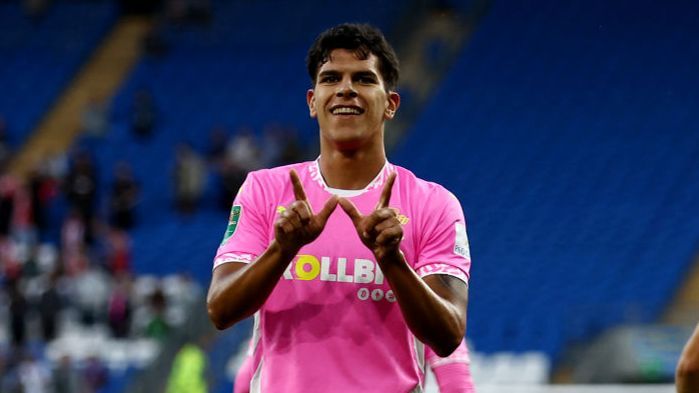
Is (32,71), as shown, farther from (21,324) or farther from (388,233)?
(388,233)

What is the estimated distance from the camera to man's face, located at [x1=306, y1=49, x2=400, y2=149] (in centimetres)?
432

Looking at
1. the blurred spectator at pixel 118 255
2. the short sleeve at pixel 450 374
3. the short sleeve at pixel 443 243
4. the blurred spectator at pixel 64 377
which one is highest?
the blurred spectator at pixel 118 255

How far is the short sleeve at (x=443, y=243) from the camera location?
431 centimetres

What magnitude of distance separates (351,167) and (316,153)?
16498mm

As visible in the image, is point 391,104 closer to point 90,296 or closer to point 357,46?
point 357,46

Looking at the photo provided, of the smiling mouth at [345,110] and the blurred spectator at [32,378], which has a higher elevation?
the smiling mouth at [345,110]

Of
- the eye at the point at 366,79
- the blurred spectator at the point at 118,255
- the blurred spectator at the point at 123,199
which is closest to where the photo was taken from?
the eye at the point at 366,79

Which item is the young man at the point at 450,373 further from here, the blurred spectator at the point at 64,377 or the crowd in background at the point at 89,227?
the crowd in background at the point at 89,227

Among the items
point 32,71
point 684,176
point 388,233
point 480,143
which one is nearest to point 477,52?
point 480,143

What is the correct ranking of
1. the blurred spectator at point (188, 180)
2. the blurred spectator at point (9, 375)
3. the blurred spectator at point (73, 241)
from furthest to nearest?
the blurred spectator at point (188, 180), the blurred spectator at point (73, 241), the blurred spectator at point (9, 375)

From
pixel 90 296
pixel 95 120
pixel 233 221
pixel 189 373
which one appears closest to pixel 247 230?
pixel 233 221

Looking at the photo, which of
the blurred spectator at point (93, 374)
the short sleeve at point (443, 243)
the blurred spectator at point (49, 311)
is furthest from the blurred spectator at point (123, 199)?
the short sleeve at point (443, 243)

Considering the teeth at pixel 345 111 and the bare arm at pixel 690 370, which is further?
the teeth at pixel 345 111

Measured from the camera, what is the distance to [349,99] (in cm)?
431
